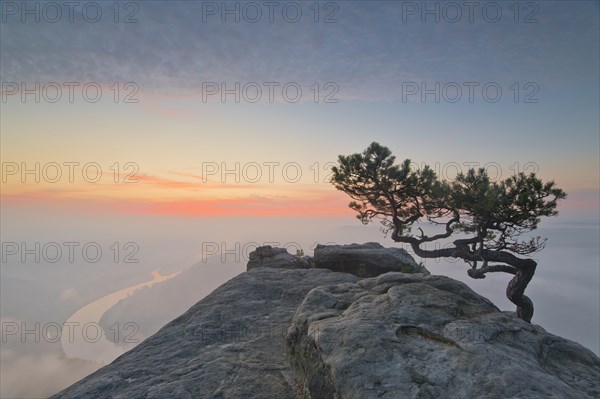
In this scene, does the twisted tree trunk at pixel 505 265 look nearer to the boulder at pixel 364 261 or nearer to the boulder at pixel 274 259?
the boulder at pixel 364 261

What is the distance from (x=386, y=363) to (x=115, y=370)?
9637 millimetres

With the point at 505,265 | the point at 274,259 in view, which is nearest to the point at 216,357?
the point at 274,259

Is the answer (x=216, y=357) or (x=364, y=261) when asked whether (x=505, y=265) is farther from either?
(x=216, y=357)

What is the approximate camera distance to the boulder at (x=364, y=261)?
22984 millimetres

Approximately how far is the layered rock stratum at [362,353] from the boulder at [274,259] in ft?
32.5

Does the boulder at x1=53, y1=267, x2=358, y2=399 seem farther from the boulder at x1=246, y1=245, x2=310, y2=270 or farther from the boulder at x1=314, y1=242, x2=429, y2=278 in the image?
the boulder at x1=246, y1=245, x2=310, y2=270

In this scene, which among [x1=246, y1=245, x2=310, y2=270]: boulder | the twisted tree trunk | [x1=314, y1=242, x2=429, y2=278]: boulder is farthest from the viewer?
[x1=246, y1=245, x2=310, y2=270]: boulder

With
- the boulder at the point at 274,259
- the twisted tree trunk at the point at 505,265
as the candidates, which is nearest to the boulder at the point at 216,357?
the boulder at the point at 274,259

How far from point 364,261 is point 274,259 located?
806cm

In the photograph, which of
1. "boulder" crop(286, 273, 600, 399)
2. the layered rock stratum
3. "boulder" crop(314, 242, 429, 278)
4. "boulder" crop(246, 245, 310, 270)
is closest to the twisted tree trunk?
"boulder" crop(314, 242, 429, 278)

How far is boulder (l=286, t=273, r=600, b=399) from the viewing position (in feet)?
26.6

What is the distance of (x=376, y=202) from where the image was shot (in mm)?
22078

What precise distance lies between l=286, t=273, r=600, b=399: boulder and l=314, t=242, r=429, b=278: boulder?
897 cm

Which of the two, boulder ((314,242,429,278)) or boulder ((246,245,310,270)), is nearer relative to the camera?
boulder ((314,242,429,278))
